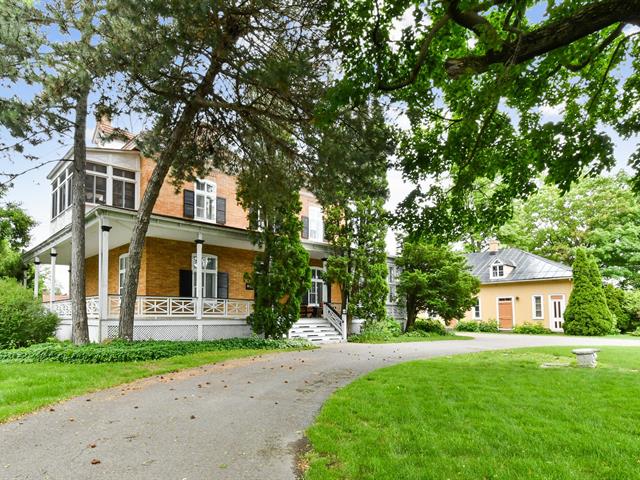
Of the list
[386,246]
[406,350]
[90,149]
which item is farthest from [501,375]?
[90,149]

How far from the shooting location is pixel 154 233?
1543cm

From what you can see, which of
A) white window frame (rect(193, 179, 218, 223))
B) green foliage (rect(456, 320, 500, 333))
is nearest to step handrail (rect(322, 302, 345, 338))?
white window frame (rect(193, 179, 218, 223))

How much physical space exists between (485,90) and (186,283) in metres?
14.6

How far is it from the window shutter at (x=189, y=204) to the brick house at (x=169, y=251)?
40 mm

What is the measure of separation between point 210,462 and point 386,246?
15408 mm

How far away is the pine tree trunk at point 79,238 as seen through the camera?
1211 cm

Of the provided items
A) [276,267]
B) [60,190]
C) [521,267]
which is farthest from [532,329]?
[60,190]

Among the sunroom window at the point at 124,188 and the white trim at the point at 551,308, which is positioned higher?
the sunroom window at the point at 124,188

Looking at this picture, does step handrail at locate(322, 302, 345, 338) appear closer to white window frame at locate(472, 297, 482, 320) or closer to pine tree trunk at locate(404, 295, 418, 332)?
pine tree trunk at locate(404, 295, 418, 332)

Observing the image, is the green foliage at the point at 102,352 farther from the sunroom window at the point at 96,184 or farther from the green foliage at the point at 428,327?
the green foliage at the point at 428,327

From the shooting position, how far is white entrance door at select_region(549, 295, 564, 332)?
2614 cm

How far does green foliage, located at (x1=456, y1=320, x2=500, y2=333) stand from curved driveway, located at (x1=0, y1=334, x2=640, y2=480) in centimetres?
2246

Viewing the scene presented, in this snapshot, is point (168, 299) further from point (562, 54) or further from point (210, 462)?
point (562, 54)

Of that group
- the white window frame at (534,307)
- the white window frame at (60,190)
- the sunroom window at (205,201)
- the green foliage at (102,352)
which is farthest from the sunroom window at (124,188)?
the white window frame at (534,307)
